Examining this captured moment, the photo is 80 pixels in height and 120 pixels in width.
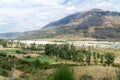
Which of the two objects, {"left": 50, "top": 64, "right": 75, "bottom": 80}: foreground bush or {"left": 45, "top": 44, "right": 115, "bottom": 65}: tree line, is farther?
{"left": 45, "top": 44, "right": 115, "bottom": 65}: tree line

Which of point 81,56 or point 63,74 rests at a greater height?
point 63,74

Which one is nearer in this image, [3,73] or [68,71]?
[68,71]

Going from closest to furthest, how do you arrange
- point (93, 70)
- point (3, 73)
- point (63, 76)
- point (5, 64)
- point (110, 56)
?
point (63, 76)
point (3, 73)
point (93, 70)
point (5, 64)
point (110, 56)

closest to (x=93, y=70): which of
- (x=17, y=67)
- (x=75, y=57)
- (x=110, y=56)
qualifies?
(x=17, y=67)

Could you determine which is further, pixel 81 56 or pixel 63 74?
pixel 81 56

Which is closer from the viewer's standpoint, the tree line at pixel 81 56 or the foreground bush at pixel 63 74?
the foreground bush at pixel 63 74

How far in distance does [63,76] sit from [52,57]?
11456 cm

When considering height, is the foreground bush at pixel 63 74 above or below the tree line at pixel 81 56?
above

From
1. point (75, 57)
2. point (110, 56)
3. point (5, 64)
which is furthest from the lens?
point (75, 57)

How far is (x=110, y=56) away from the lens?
104 meters

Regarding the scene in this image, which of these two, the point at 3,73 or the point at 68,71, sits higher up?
the point at 68,71

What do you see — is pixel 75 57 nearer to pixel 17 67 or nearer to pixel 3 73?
pixel 17 67

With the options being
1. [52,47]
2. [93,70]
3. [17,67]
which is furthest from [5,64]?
[52,47]

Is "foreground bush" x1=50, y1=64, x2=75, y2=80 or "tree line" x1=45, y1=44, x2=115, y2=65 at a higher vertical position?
"foreground bush" x1=50, y1=64, x2=75, y2=80
